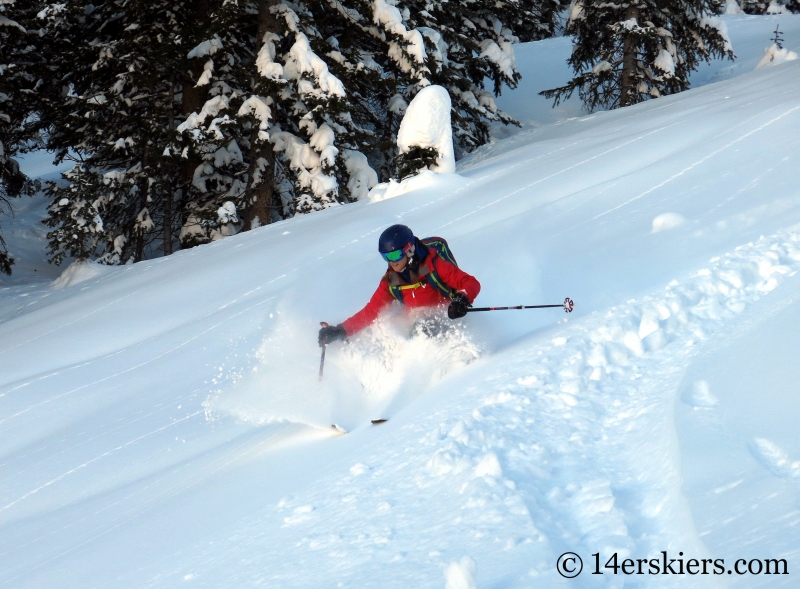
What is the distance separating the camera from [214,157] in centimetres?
1485

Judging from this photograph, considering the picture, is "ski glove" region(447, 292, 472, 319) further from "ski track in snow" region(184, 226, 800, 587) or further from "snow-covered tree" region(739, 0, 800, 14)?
"snow-covered tree" region(739, 0, 800, 14)

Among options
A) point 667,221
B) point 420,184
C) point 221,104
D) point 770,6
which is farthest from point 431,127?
point 770,6

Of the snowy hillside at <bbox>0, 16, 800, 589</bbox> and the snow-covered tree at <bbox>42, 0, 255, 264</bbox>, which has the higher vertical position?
the snow-covered tree at <bbox>42, 0, 255, 264</bbox>

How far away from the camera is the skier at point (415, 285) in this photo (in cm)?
605

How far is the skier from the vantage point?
605 centimetres

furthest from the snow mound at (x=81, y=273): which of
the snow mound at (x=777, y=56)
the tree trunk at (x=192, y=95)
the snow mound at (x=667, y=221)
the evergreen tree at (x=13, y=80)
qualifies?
the snow mound at (x=777, y=56)

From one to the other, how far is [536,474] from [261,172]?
11502mm

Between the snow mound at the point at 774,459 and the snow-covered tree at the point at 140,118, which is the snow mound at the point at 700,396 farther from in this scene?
the snow-covered tree at the point at 140,118

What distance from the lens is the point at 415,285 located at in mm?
6227

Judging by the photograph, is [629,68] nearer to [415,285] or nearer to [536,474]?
[415,285]

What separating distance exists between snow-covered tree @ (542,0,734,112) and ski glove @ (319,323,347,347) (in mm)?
14219

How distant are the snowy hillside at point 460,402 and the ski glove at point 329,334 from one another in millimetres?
164

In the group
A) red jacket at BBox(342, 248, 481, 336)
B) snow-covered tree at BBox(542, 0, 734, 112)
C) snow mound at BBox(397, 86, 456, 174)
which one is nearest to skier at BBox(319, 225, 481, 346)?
red jacket at BBox(342, 248, 481, 336)

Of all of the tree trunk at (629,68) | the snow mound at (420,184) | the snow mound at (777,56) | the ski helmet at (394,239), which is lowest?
the ski helmet at (394,239)
